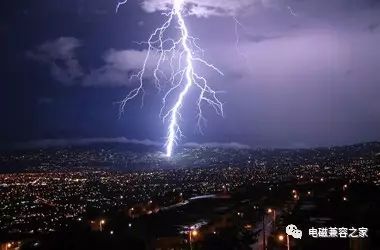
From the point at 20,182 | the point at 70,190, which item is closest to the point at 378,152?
the point at 70,190

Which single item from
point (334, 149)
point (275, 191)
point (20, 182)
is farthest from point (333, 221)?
point (334, 149)

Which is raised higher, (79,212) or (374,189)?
(374,189)

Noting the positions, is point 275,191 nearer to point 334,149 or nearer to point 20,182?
point 20,182

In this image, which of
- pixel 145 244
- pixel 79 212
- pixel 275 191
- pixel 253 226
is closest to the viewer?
pixel 145 244

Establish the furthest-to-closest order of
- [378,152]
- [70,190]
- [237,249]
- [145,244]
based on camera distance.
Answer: [378,152]
[70,190]
[145,244]
[237,249]

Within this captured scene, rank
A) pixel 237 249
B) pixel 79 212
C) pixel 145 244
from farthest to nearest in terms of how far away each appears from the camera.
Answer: pixel 79 212 < pixel 145 244 < pixel 237 249

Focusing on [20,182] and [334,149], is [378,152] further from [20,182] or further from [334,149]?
[20,182]

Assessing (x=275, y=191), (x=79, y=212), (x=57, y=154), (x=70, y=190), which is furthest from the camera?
(x=57, y=154)

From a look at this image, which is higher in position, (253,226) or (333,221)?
(333,221)

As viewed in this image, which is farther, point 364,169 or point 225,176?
point 225,176
